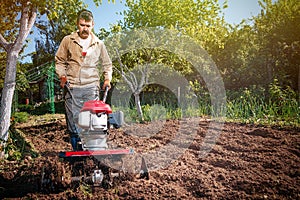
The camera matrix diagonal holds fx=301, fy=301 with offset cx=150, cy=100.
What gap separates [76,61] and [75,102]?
45 centimetres

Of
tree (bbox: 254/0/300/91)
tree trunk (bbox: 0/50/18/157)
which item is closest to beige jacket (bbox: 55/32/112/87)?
tree trunk (bbox: 0/50/18/157)

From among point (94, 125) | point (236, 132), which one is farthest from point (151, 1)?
point (94, 125)

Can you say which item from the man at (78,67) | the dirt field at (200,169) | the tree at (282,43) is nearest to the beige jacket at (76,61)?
the man at (78,67)

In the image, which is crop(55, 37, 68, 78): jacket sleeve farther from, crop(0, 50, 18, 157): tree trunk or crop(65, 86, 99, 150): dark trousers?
crop(0, 50, 18, 157): tree trunk

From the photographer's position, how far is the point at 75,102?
3.11 meters

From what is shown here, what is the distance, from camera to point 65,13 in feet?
16.7

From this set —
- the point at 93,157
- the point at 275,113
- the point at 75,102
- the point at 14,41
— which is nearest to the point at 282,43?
the point at 275,113

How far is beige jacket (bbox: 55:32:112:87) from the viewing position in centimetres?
319

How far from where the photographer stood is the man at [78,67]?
3.17m

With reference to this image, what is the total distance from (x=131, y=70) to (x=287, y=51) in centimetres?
453

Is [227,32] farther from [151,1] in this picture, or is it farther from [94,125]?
[94,125]

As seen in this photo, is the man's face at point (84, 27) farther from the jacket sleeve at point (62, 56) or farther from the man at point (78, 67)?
the jacket sleeve at point (62, 56)

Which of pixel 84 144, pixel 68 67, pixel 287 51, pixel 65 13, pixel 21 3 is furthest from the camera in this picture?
pixel 287 51

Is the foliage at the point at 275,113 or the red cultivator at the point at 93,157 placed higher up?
the foliage at the point at 275,113
